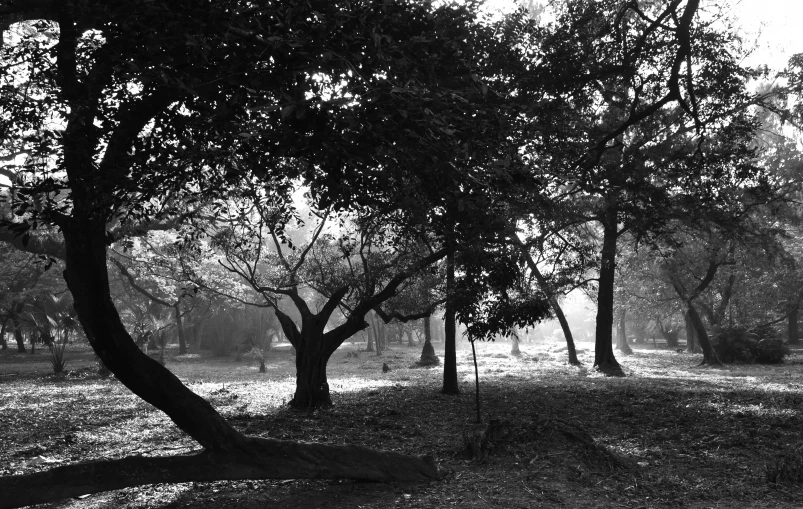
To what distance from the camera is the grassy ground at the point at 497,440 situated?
6457 mm

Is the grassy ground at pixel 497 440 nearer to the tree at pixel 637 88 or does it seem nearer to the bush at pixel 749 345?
the tree at pixel 637 88

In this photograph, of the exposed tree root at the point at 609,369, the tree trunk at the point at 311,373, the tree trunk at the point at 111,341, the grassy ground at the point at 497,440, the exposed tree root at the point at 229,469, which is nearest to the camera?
the exposed tree root at the point at 229,469

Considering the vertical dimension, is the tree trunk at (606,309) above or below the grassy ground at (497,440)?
above

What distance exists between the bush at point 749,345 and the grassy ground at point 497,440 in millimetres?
14765

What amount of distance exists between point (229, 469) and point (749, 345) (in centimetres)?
3195

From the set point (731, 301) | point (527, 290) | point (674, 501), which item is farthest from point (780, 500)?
point (731, 301)

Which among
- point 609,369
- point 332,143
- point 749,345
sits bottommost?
point 609,369

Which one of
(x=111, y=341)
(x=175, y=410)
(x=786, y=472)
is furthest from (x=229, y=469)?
(x=786, y=472)

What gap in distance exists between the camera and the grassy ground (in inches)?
254

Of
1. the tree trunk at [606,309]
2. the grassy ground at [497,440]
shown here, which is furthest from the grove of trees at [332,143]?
the tree trunk at [606,309]

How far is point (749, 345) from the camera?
31.1m

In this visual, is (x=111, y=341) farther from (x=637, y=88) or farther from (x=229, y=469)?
(x=637, y=88)

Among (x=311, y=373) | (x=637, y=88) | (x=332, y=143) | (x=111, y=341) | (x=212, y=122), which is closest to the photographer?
(x=332, y=143)

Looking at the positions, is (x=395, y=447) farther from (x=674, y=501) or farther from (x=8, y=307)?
(x=8, y=307)
